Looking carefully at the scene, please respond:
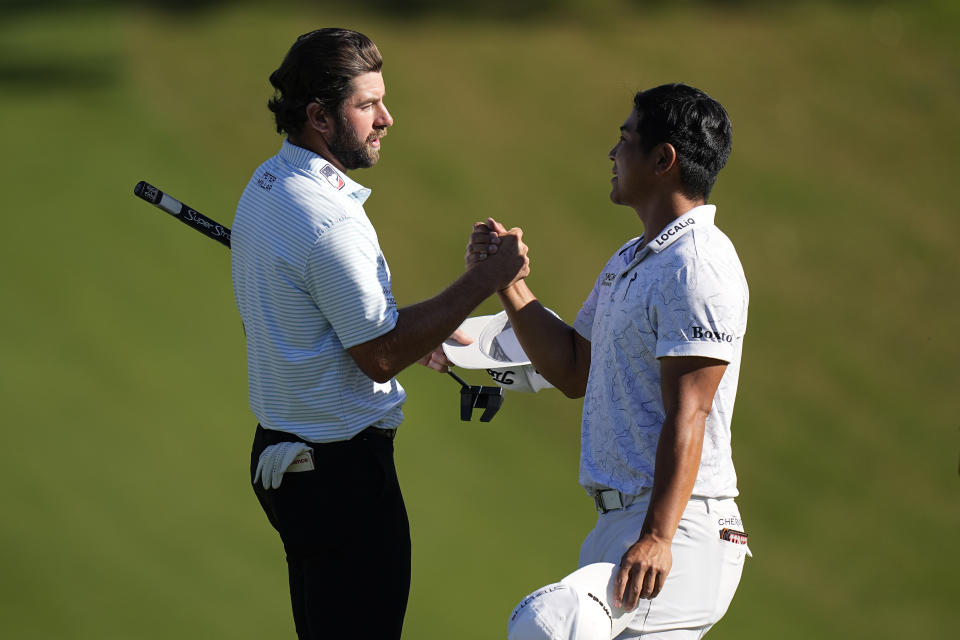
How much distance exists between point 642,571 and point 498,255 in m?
0.80

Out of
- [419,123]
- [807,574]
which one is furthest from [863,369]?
[419,123]

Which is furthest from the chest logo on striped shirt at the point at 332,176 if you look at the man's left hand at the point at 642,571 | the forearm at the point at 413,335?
the man's left hand at the point at 642,571

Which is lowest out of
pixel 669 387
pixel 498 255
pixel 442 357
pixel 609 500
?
pixel 609 500

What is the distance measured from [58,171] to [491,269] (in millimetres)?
3969

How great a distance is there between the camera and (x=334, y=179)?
2.32 m

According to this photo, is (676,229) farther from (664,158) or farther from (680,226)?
(664,158)

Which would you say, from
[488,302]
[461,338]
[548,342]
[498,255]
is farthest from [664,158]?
[488,302]

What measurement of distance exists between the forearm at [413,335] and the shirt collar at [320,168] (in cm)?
27

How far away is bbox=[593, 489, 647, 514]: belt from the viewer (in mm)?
2205

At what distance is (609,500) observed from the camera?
224 centimetres

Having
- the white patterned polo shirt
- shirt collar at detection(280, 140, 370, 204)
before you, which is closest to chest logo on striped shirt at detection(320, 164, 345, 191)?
shirt collar at detection(280, 140, 370, 204)

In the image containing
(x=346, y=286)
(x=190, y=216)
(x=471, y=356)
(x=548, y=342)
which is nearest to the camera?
(x=346, y=286)

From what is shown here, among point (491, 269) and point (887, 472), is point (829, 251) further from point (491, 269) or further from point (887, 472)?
point (491, 269)

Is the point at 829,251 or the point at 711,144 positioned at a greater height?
the point at 829,251
